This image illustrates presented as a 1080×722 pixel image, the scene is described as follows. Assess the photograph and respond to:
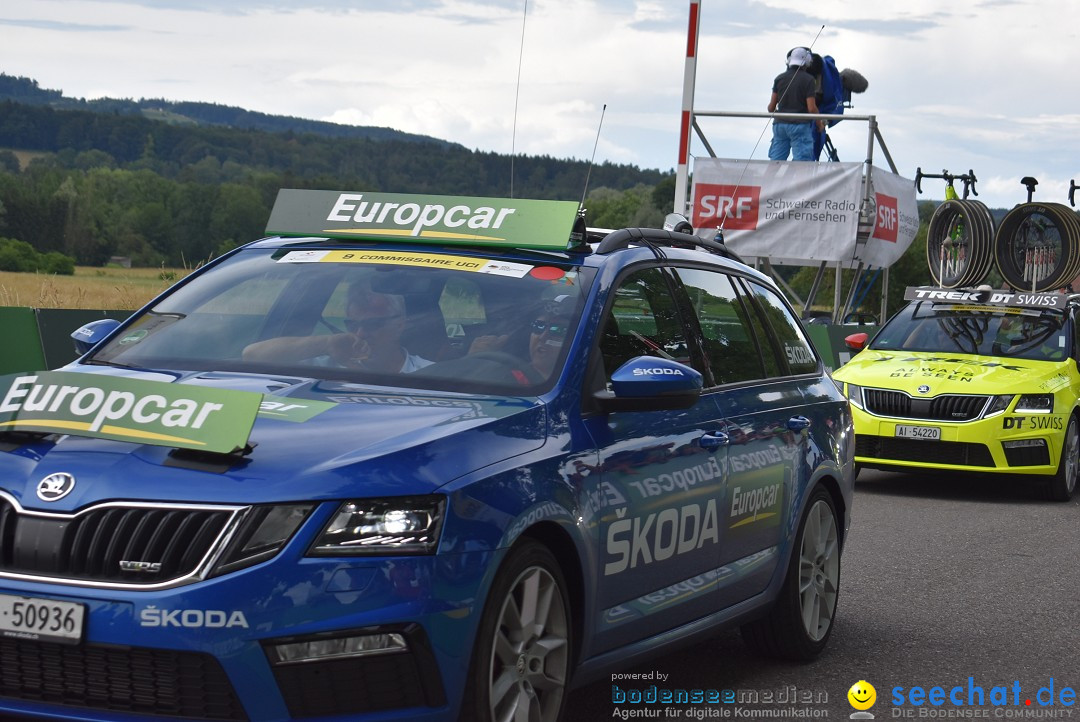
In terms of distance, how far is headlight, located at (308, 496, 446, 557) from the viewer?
3.69 meters

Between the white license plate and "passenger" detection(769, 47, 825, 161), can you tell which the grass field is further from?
"passenger" detection(769, 47, 825, 161)

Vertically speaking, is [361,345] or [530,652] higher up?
[361,345]

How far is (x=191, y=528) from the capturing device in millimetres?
3637

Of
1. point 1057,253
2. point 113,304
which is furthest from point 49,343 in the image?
point 1057,253

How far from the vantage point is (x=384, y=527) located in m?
3.74

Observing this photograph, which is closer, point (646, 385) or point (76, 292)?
point (646, 385)

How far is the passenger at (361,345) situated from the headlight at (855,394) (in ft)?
29.3

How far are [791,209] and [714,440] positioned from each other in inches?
647

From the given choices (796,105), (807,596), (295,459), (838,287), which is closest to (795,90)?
(796,105)

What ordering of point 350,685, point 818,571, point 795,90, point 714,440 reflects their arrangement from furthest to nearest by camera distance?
point 795,90
point 818,571
point 714,440
point 350,685

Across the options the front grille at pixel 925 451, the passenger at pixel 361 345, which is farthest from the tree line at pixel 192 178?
the front grille at pixel 925 451

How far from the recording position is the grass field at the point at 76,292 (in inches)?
Result: 506

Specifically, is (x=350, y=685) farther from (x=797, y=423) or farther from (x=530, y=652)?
(x=797, y=423)

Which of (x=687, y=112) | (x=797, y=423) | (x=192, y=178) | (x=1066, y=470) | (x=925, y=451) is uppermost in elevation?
(x=687, y=112)
